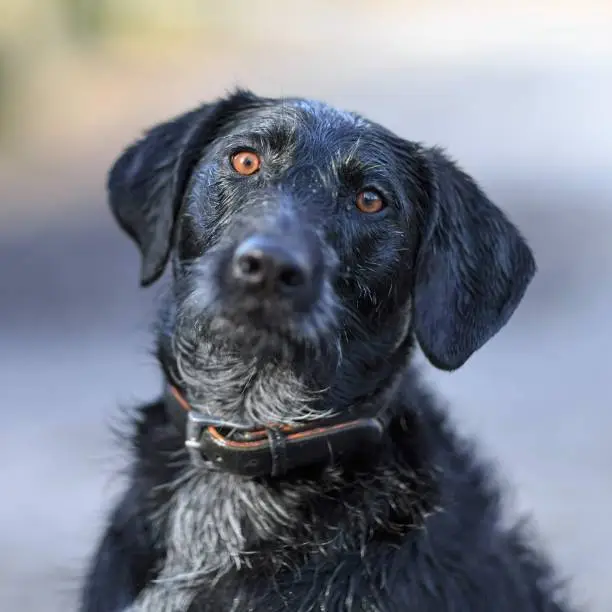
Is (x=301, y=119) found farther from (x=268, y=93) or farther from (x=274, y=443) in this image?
(x=268, y=93)

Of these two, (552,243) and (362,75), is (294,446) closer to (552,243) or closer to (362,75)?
(552,243)

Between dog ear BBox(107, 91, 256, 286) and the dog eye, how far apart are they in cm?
23

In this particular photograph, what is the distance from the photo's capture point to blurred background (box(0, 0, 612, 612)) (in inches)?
215

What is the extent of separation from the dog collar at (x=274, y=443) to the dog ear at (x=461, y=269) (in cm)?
30

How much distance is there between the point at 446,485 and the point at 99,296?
4866 millimetres

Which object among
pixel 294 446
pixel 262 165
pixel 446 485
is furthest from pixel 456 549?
pixel 262 165

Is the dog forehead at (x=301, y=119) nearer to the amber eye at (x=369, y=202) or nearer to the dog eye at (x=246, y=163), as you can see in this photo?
the dog eye at (x=246, y=163)

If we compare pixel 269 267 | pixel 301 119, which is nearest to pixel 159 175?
pixel 301 119

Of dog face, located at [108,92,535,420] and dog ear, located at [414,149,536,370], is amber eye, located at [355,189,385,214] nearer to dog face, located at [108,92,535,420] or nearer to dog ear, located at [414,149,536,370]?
dog face, located at [108,92,535,420]

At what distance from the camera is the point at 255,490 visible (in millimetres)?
3008

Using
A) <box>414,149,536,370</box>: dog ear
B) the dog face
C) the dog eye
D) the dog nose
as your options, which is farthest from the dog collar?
the dog eye

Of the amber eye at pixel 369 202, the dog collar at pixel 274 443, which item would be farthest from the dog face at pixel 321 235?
the dog collar at pixel 274 443

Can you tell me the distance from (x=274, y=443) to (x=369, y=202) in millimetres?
739

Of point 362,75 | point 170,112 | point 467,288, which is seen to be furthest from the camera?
point 362,75
